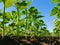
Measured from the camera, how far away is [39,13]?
74.6 ft

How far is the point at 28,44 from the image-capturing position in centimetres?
1348

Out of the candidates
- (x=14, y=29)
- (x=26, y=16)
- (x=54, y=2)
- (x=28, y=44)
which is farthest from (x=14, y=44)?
(x=26, y=16)

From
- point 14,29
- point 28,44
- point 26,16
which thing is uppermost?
point 26,16

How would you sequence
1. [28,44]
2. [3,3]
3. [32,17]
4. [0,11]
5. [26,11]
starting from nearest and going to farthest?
[28,44] → [3,3] → [0,11] → [26,11] → [32,17]

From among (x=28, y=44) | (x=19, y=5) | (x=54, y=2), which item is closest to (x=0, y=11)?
(x=19, y=5)

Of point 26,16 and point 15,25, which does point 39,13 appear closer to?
point 26,16

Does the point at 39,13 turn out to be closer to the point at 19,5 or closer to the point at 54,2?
the point at 19,5

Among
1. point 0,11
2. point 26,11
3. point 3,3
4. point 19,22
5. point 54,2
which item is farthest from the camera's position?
point 26,11

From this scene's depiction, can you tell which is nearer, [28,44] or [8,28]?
[28,44]

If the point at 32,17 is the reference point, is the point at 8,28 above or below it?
below

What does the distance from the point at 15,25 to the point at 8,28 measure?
1.24 metres

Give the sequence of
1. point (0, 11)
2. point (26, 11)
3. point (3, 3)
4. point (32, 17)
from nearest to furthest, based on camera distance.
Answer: point (3, 3), point (0, 11), point (26, 11), point (32, 17)

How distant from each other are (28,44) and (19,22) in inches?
215

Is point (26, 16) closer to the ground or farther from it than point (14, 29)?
farther from it
